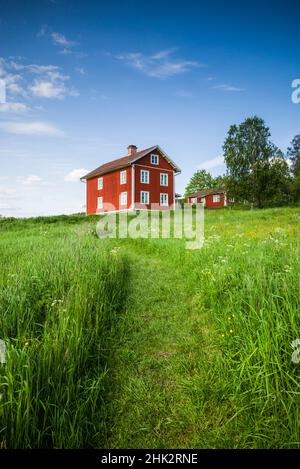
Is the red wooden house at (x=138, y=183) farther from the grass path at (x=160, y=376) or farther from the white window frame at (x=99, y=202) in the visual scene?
the grass path at (x=160, y=376)

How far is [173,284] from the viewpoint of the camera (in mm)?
6434

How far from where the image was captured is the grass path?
2.38m

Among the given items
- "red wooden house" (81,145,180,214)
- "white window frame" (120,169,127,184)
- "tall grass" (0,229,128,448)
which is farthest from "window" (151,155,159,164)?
"tall grass" (0,229,128,448)

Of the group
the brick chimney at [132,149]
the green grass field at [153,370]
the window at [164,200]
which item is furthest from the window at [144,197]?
the green grass field at [153,370]

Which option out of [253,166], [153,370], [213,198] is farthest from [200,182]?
[153,370]

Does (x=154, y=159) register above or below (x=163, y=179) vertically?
above

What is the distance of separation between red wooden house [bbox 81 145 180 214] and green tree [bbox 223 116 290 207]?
8977 millimetres

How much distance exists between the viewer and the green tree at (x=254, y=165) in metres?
36.8

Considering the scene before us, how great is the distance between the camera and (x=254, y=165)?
123ft

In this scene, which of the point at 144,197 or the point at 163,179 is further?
the point at 163,179

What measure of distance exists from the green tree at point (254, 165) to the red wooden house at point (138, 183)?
8.98m

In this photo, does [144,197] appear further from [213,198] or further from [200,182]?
[200,182]

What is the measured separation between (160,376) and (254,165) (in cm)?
3914
